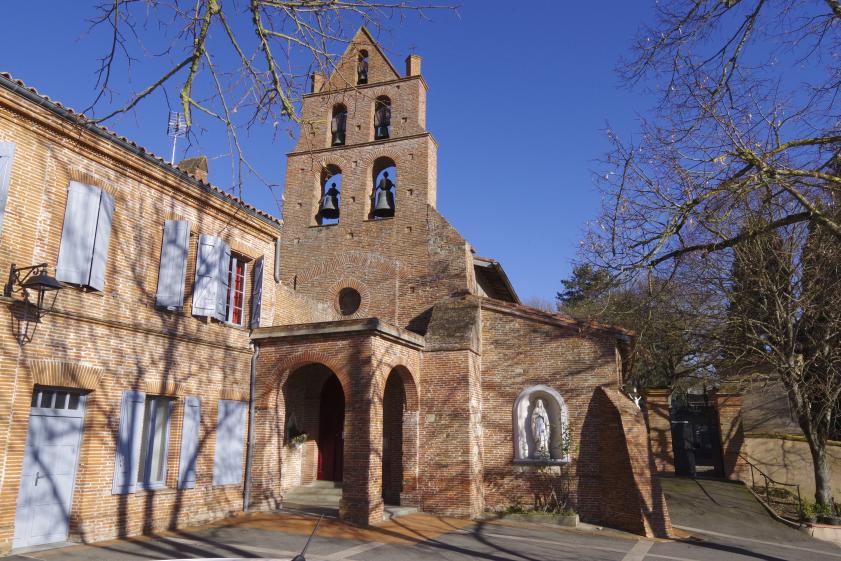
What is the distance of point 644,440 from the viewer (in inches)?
498

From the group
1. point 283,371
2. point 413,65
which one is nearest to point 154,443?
point 283,371

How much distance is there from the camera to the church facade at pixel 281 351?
344 inches

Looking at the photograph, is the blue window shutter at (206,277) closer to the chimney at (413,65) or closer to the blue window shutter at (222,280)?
the blue window shutter at (222,280)

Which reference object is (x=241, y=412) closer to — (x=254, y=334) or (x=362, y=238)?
(x=254, y=334)

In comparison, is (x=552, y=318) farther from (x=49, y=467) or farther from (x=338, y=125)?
(x=49, y=467)

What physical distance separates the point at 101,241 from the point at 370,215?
8.64 meters

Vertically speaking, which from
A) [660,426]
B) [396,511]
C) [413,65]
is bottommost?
[396,511]

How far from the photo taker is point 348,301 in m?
16.5

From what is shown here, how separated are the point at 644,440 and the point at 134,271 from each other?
1054cm

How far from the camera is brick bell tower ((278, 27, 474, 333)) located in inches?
618

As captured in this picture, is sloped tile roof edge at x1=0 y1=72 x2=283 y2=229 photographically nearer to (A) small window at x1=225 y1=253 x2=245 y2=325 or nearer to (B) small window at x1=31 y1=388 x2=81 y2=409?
(A) small window at x1=225 y1=253 x2=245 y2=325

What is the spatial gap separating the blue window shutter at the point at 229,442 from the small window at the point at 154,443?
1139 mm

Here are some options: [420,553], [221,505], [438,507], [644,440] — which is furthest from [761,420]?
[221,505]

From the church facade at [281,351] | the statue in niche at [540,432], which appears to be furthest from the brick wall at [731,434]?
the statue in niche at [540,432]
